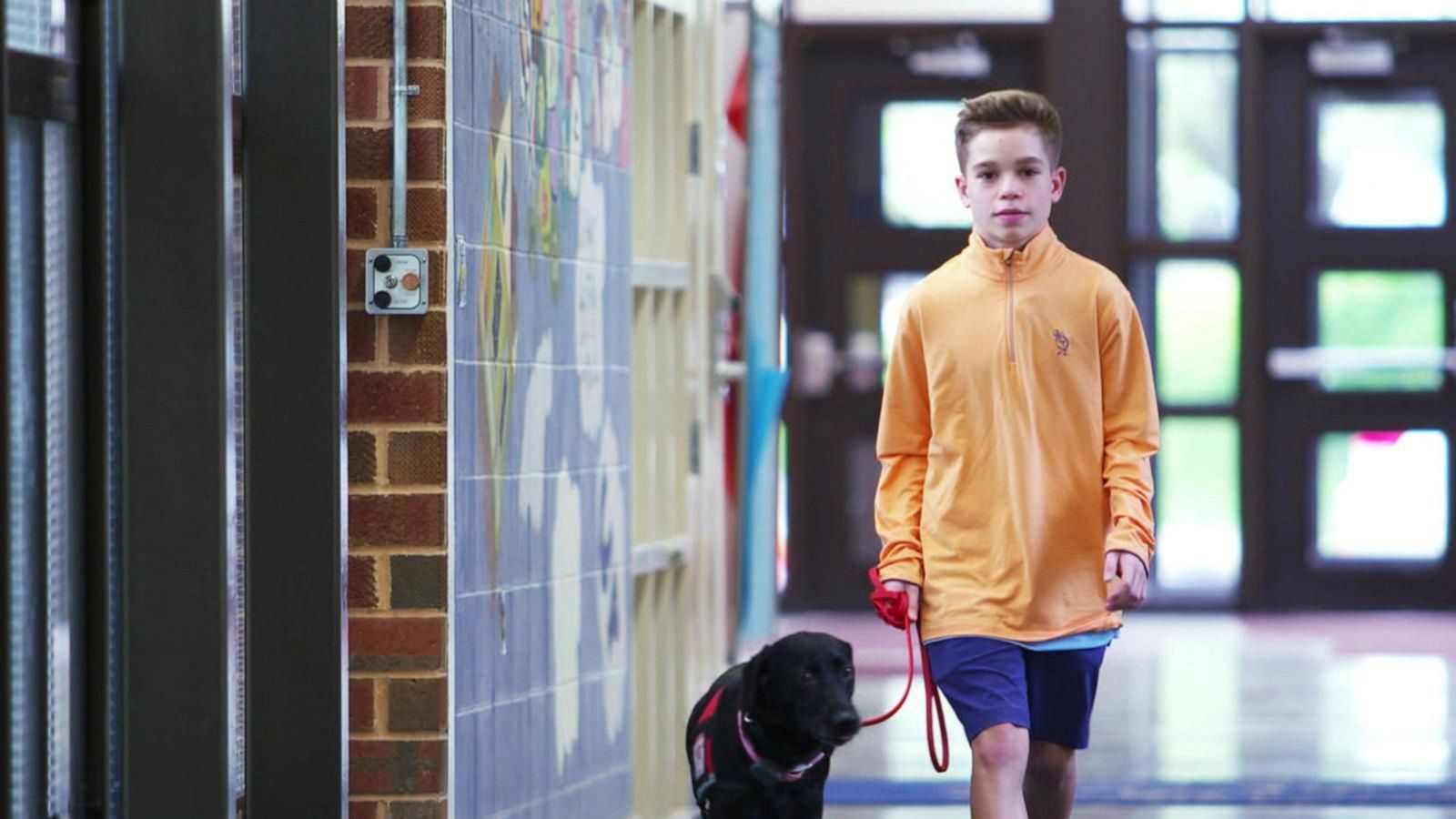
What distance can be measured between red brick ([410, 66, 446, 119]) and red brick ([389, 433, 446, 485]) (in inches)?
21.3

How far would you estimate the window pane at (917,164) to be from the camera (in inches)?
426

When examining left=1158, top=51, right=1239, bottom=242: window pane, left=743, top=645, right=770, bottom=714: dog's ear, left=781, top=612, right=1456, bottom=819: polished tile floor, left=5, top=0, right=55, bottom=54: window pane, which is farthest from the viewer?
left=1158, top=51, right=1239, bottom=242: window pane

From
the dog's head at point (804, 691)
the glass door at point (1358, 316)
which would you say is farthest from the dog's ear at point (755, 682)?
the glass door at point (1358, 316)

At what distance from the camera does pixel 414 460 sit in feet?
13.1

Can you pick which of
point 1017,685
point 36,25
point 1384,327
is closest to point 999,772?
point 1017,685

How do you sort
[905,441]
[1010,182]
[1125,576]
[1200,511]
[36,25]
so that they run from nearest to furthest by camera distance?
[36,25] < [1125,576] < [1010,182] < [905,441] < [1200,511]

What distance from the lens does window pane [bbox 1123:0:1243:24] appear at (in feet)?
35.4

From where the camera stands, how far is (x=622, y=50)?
5.09m

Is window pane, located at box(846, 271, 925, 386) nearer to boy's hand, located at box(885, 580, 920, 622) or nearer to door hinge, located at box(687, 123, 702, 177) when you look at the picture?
door hinge, located at box(687, 123, 702, 177)

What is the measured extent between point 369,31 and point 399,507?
2.60ft

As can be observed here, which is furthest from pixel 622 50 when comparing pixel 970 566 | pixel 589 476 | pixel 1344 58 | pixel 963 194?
pixel 1344 58

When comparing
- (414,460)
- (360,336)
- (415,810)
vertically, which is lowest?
(415,810)

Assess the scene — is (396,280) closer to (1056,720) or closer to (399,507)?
(399,507)

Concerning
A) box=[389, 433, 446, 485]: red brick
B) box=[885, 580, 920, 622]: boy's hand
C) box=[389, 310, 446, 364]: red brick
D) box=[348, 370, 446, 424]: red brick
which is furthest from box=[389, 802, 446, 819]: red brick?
box=[885, 580, 920, 622]: boy's hand
